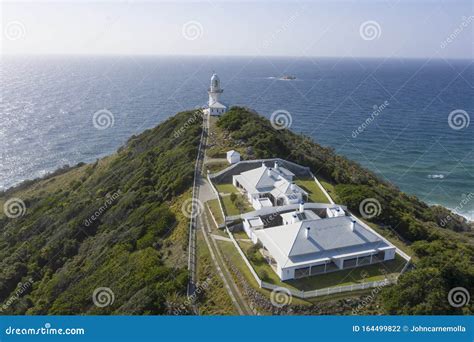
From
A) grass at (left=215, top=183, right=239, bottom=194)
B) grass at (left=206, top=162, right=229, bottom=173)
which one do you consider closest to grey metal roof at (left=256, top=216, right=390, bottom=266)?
grass at (left=215, top=183, right=239, bottom=194)

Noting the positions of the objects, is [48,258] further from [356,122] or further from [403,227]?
[356,122]

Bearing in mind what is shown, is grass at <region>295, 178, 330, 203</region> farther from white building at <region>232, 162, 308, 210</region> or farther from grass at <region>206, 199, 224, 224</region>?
grass at <region>206, 199, 224, 224</region>

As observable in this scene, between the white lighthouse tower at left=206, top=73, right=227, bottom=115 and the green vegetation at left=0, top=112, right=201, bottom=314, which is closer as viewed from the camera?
the green vegetation at left=0, top=112, right=201, bottom=314

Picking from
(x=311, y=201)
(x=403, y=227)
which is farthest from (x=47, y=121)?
(x=403, y=227)

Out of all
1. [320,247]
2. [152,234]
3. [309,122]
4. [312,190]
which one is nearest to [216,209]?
[152,234]

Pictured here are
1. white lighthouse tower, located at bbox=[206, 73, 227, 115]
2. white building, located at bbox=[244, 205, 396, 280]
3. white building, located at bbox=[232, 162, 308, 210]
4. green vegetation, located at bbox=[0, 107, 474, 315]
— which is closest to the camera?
green vegetation, located at bbox=[0, 107, 474, 315]

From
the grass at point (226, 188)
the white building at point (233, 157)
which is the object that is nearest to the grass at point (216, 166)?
the white building at point (233, 157)

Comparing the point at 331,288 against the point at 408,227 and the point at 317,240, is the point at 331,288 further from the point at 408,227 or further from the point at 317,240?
the point at 408,227

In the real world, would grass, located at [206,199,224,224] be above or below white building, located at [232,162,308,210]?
below
